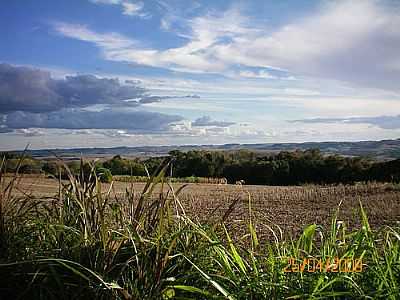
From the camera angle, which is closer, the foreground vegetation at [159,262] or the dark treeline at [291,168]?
the foreground vegetation at [159,262]

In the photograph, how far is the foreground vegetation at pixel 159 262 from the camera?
2691mm

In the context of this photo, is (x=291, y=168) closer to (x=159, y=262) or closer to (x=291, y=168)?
(x=291, y=168)

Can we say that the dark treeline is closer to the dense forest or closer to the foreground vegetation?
the dense forest

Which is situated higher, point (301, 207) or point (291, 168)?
point (301, 207)

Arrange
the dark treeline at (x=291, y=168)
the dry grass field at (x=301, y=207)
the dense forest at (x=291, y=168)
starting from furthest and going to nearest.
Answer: the dark treeline at (x=291, y=168) < the dense forest at (x=291, y=168) < the dry grass field at (x=301, y=207)
